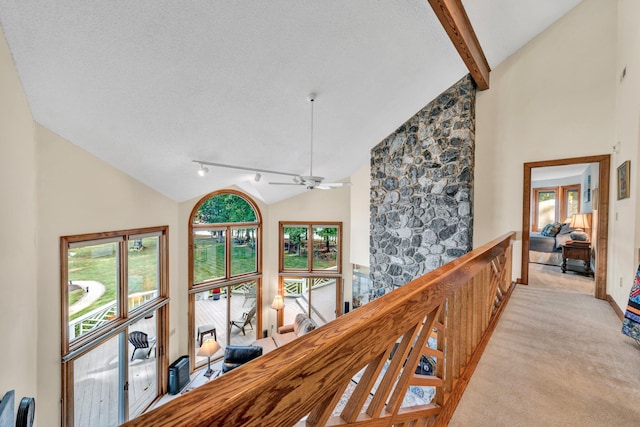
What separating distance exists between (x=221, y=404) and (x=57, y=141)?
182 inches

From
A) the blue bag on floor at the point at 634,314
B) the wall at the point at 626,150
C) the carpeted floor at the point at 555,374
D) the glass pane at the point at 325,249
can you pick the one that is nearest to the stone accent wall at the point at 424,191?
the wall at the point at 626,150

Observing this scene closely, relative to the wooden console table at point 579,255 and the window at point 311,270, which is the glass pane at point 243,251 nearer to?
the window at point 311,270

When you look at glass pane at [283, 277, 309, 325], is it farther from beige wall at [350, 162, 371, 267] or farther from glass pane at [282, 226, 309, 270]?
beige wall at [350, 162, 371, 267]

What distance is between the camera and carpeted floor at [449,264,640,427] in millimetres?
1561

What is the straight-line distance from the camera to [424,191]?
5.11 m

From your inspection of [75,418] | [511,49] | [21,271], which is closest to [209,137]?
[21,271]

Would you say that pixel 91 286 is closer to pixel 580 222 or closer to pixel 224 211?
pixel 224 211

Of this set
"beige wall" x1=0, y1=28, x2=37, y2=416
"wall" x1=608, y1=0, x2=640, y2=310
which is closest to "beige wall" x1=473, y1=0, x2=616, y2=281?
"wall" x1=608, y1=0, x2=640, y2=310

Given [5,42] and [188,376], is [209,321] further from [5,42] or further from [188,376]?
[5,42]

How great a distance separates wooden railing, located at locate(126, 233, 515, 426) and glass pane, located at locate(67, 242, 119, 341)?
467 centimetres

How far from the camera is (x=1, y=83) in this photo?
7.09ft

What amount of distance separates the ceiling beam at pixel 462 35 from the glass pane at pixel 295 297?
22.8 feet

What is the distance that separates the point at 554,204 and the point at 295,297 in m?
8.63

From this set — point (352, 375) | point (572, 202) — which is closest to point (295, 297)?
point (352, 375)
